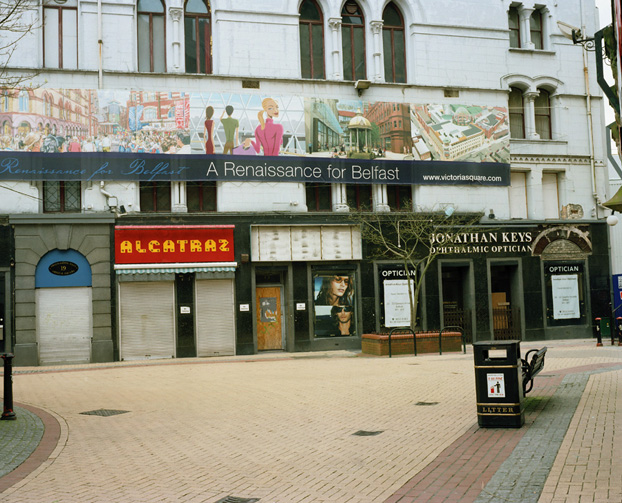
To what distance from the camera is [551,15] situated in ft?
99.9

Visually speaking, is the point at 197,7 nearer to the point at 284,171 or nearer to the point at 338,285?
the point at 284,171

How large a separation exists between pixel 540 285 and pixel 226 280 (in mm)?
12700

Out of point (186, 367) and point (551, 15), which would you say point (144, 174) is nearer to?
point (186, 367)

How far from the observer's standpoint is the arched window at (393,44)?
92.6ft

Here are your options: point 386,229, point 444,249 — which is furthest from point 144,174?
point 444,249

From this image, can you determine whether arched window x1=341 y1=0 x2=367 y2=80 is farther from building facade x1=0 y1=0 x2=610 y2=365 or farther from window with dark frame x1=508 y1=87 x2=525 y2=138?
window with dark frame x1=508 y1=87 x2=525 y2=138

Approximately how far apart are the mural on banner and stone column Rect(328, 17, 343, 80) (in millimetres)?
1155

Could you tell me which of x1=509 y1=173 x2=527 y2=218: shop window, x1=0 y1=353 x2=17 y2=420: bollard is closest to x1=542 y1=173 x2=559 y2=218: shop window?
x1=509 y1=173 x2=527 y2=218: shop window

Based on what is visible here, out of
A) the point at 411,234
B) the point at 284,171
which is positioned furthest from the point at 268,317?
the point at 411,234

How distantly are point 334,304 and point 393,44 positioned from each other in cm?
1063

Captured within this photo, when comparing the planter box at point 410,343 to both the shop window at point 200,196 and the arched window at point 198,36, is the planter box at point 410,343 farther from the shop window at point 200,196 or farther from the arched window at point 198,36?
the arched window at point 198,36

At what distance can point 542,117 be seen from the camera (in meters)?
30.5

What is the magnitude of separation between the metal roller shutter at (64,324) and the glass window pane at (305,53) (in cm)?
1126

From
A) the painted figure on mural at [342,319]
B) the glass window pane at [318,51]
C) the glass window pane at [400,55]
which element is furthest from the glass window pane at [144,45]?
the painted figure on mural at [342,319]
